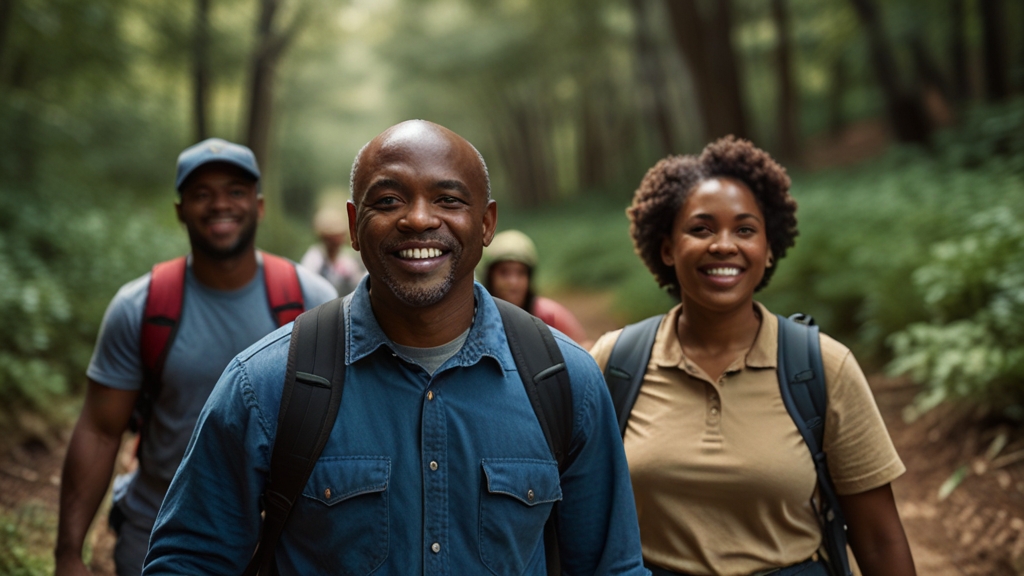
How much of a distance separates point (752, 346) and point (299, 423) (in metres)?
1.70

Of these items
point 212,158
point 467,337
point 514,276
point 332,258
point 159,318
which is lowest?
point 467,337

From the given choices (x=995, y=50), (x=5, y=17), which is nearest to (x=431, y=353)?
(x=5, y=17)

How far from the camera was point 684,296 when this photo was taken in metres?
3.17

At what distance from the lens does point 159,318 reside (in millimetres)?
3365

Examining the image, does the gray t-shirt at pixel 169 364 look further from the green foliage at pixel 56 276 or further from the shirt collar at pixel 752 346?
the green foliage at pixel 56 276

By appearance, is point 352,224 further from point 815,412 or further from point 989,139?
point 989,139

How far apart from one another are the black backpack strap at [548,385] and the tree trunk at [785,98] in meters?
23.0

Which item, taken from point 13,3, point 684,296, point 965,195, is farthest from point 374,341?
point 13,3

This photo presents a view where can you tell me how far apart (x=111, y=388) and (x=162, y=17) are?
44.0 feet

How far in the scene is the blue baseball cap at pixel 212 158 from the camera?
3682 millimetres

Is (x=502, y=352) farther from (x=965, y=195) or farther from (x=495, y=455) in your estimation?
(x=965, y=195)

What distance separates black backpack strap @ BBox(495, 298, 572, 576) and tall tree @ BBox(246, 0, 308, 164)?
49.4ft

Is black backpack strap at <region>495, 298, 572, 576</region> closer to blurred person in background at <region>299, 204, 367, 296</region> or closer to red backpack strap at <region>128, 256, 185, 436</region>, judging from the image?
red backpack strap at <region>128, 256, 185, 436</region>

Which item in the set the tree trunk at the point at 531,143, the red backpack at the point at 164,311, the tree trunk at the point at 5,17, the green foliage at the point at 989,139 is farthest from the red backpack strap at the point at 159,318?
the tree trunk at the point at 531,143
